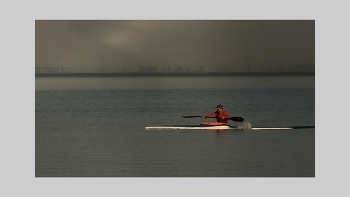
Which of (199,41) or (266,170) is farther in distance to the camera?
(199,41)

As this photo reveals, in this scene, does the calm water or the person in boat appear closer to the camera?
the calm water

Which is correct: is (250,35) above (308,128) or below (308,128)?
above

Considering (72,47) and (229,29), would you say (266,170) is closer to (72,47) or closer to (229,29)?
(229,29)

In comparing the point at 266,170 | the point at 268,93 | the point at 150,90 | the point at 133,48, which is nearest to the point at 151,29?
the point at 133,48

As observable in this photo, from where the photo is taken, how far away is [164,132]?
15688mm

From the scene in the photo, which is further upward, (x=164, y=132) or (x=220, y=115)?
(x=220, y=115)

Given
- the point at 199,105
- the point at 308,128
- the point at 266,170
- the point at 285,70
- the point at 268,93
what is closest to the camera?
the point at 266,170

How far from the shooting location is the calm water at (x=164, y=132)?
13211 millimetres

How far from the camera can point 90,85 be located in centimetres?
1759

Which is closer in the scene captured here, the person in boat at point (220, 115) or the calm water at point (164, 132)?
the calm water at point (164, 132)

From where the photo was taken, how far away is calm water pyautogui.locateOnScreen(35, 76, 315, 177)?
1321cm

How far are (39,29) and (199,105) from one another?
5.08m

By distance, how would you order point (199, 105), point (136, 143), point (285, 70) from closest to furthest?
point (136, 143), point (285, 70), point (199, 105)

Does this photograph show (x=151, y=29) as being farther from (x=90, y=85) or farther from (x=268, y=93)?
(x=268, y=93)
